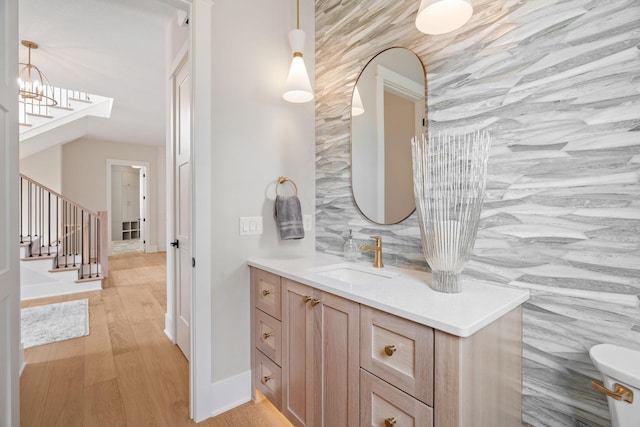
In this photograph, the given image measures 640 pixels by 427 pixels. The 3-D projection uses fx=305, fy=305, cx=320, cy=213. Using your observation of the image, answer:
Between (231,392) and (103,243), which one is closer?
(231,392)

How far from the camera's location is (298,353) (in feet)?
4.67

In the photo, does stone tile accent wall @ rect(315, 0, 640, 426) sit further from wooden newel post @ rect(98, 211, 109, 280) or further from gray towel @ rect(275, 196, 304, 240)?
wooden newel post @ rect(98, 211, 109, 280)

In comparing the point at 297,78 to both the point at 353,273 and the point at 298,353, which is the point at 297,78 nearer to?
the point at 353,273

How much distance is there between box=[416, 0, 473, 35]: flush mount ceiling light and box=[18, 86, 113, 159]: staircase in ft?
16.3

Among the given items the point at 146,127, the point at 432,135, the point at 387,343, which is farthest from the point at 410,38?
the point at 146,127

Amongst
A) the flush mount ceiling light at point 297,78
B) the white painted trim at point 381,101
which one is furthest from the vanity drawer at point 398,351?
the flush mount ceiling light at point 297,78

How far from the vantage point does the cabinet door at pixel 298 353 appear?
136 centimetres

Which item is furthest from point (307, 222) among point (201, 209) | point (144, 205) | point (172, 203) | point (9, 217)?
point (144, 205)

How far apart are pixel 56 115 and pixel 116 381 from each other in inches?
181

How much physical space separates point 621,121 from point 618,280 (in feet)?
1.65

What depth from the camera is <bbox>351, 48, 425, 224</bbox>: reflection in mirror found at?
1553 mm

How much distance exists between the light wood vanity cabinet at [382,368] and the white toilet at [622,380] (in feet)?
0.82

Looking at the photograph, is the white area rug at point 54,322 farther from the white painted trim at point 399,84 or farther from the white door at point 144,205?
the white door at point 144,205

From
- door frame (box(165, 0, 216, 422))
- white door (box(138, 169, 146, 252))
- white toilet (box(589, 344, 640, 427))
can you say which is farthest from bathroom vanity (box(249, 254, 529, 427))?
white door (box(138, 169, 146, 252))
